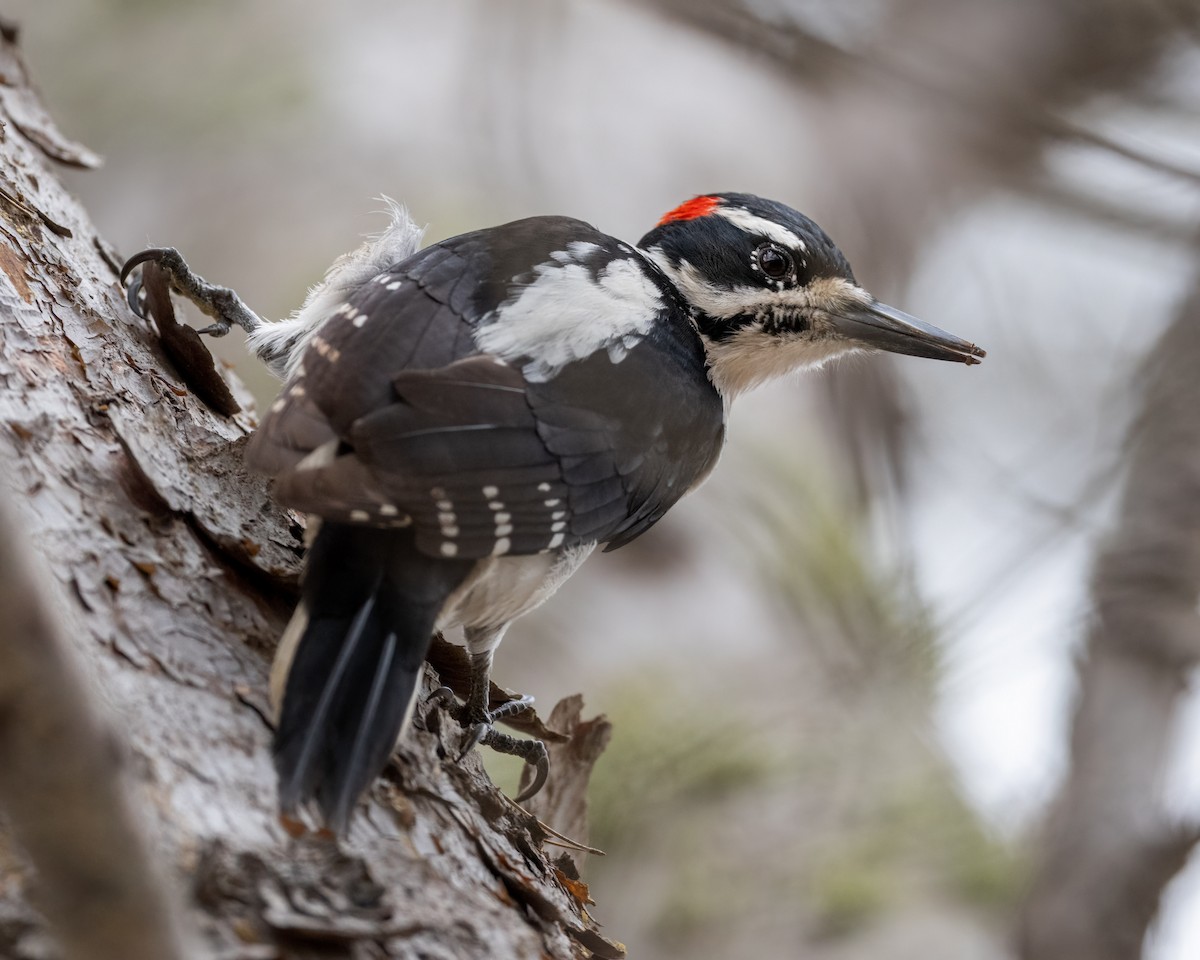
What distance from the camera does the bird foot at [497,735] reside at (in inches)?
75.5

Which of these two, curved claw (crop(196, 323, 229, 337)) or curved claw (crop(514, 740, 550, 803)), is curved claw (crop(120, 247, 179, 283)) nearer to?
curved claw (crop(196, 323, 229, 337))

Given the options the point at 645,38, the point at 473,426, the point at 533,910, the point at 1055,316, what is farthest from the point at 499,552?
the point at 1055,316

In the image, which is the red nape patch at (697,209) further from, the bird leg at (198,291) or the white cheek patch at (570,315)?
the bird leg at (198,291)

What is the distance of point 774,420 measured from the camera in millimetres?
4586

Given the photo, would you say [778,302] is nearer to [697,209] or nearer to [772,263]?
[772,263]

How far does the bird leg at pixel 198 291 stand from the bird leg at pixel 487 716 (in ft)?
2.71

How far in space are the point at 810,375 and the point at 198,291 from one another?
9.34ft

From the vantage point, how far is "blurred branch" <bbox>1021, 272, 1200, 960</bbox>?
3250 mm

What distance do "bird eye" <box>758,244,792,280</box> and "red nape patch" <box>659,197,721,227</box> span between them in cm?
19

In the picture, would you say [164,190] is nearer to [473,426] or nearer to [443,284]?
[443,284]

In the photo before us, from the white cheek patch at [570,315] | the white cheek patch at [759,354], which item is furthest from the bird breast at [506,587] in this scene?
the white cheek patch at [759,354]

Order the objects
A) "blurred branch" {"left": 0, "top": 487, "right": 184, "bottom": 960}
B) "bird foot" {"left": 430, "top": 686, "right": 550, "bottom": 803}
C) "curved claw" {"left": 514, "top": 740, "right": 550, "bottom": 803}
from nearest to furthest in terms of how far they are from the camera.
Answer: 1. "blurred branch" {"left": 0, "top": 487, "right": 184, "bottom": 960}
2. "bird foot" {"left": 430, "top": 686, "right": 550, "bottom": 803}
3. "curved claw" {"left": 514, "top": 740, "right": 550, "bottom": 803}

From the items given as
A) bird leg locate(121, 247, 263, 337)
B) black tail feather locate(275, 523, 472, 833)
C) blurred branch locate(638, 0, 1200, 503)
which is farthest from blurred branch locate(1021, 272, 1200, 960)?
bird leg locate(121, 247, 263, 337)

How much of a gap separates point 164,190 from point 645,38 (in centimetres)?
197
